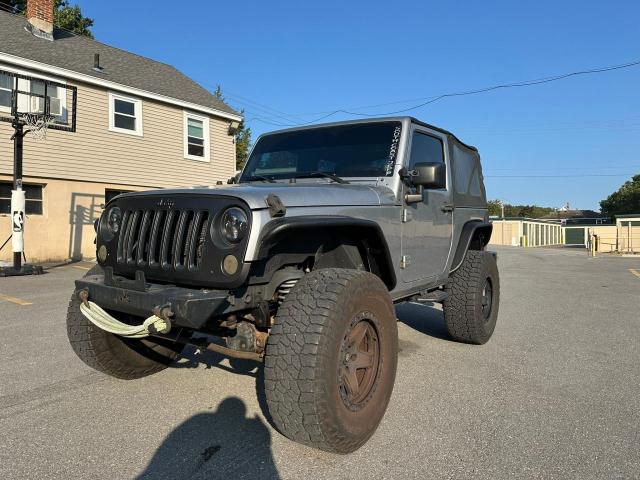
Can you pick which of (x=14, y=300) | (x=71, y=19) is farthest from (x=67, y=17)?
(x=14, y=300)

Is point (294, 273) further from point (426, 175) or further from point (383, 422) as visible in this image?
point (426, 175)

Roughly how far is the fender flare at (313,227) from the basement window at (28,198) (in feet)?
37.7

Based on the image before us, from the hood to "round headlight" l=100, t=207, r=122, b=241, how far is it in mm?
165

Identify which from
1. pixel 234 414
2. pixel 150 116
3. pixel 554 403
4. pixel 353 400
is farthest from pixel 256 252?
pixel 150 116

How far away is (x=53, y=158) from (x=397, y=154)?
1132cm

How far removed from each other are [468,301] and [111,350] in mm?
3134

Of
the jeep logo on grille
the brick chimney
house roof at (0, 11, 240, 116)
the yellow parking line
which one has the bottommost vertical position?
the yellow parking line

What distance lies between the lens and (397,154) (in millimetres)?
3773

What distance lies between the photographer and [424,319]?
20.9 feet

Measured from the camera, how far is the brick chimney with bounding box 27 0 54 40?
13.7 meters

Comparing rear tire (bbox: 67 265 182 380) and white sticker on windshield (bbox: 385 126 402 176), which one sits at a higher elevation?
white sticker on windshield (bbox: 385 126 402 176)

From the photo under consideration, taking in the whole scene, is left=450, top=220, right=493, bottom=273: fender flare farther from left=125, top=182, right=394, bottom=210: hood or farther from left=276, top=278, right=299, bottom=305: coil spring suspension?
left=276, top=278, right=299, bottom=305: coil spring suspension

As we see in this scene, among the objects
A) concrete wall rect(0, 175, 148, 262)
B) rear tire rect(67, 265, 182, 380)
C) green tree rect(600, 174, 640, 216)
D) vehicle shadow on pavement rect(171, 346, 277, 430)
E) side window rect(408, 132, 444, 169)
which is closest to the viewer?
rear tire rect(67, 265, 182, 380)

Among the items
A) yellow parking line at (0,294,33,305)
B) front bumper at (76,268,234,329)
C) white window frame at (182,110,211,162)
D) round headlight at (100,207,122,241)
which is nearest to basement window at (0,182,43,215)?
white window frame at (182,110,211,162)
